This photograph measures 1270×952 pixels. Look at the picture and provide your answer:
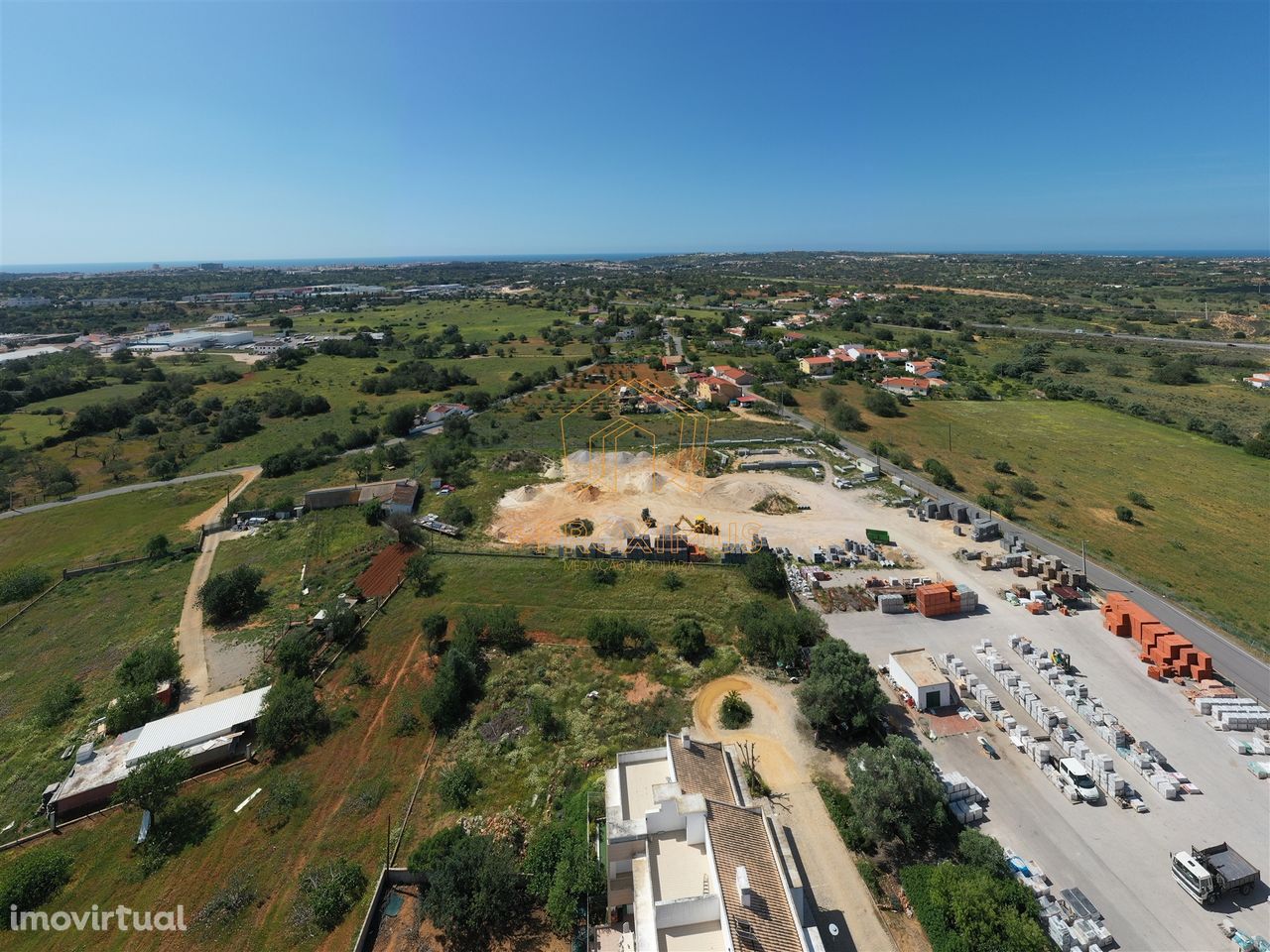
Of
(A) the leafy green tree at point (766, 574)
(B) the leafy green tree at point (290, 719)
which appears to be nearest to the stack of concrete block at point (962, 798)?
(A) the leafy green tree at point (766, 574)

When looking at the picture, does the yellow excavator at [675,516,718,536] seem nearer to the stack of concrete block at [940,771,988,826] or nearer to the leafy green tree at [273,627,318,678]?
the stack of concrete block at [940,771,988,826]

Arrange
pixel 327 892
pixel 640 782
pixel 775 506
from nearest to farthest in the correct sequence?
pixel 640 782, pixel 327 892, pixel 775 506

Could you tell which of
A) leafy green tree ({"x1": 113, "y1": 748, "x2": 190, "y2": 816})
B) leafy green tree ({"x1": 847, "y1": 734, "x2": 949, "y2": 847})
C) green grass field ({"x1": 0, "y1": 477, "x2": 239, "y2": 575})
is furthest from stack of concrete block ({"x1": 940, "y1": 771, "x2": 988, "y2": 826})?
Result: green grass field ({"x1": 0, "y1": 477, "x2": 239, "y2": 575})

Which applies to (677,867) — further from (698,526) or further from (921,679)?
(698,526)

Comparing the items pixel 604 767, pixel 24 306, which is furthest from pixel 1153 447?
pixel 24 306

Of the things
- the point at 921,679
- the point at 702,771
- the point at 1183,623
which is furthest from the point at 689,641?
the point at 1183,623

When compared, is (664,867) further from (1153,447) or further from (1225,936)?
(1153,447)
